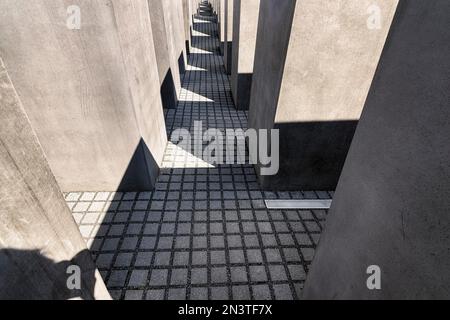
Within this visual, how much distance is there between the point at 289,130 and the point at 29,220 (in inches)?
163

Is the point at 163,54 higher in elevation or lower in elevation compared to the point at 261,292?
higher

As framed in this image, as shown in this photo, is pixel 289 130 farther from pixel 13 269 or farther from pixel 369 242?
pixel 13 269

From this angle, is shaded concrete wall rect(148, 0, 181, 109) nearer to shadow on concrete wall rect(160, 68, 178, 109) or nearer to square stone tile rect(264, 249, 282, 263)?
shadow on concrete wall rect(160, 68, 178, 109)

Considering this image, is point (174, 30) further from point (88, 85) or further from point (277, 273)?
point (277, 273)

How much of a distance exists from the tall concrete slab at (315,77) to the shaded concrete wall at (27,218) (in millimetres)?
3655

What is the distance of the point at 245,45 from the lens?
25.7 ft

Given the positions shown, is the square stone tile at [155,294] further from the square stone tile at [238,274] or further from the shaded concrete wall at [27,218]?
the shaded concrete wall at [27,218]

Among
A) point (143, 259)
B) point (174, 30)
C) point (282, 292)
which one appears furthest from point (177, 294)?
point (174, 30)

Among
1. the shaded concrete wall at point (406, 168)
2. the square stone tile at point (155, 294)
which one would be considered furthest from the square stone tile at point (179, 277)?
the shaded concrete wall at point (406, 168)

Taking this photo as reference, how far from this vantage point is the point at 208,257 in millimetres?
3934

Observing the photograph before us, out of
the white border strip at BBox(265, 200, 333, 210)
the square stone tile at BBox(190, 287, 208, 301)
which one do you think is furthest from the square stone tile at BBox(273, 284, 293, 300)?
the white border strip at BBox(265, 200, 333, 210)

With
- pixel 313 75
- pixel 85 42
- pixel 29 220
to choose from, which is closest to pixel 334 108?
pixel 313 75

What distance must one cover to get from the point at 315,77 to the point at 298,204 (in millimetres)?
2517

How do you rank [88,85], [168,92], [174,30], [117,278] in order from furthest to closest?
[174,30] → [168,92] → [88,85] → [117,278]
